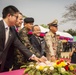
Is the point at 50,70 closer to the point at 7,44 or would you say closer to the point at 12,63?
the point at 7,44

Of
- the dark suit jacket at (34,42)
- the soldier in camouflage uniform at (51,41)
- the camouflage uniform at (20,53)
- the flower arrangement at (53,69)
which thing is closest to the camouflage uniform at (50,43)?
the soldier in camouflage uniform at (51,41)

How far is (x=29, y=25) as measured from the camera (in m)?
5.19

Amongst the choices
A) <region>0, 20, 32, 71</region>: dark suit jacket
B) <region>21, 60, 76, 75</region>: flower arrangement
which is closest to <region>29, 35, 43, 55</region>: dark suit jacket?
<region>0, 20, 32, 71</region>: dark suit jacket

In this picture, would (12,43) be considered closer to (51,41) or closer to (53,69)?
(53,69)

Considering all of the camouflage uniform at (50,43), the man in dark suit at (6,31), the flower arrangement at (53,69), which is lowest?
the camouflage uniform at (50,43)

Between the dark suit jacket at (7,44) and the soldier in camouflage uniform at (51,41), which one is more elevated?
the dark suit jacket at (7,44)

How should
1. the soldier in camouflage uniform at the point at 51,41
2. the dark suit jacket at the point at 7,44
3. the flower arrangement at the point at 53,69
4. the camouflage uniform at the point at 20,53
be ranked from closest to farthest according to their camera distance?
1. the flower arrangement at the point at 53,69
2. the dark suit jacket at the point at 7,44
3. the camouflage uniform at the point at 20,53
4. the soldier in camouflage uniform at the point at 51,41

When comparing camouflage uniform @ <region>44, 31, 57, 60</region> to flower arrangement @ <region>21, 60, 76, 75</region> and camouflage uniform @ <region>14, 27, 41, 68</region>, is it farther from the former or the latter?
flower arrangement @ <region>21, 60, 76, 75</region>

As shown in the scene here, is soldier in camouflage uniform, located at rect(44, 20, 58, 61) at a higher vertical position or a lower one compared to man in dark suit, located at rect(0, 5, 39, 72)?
lower

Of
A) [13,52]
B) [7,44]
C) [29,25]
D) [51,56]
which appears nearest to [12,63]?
[13,52]

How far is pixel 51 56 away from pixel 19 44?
5.76 feet

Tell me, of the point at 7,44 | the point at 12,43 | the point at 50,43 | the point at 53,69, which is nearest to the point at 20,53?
the point at 12,43

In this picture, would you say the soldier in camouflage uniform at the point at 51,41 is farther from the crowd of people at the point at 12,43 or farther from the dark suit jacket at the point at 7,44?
the dark suit jacket at the point at 7,44

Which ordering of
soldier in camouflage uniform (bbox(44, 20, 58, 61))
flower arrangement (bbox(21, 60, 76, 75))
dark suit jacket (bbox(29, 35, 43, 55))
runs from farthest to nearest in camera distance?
soldier in camouflage uniform (bbox(44, 20, 58, 61)) → dark suit jacket (bbox(29, 35, 43, 55)) → flower arrangement (bbox(21, 60, 76, 75))
